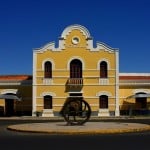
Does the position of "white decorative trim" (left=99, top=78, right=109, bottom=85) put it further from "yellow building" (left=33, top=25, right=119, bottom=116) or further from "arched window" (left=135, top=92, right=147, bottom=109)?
"arched window" (left=135, top=92, right=147, bottom=109)

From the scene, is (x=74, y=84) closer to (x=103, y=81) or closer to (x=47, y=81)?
(x=47, y=81)

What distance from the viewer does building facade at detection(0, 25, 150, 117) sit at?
45.7 metres

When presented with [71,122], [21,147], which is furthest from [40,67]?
[21,147]

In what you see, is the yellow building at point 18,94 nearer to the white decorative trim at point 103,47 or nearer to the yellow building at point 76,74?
the yellow building at point 76,74

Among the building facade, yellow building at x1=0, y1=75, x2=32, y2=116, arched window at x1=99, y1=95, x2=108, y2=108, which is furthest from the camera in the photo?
yellow building at x1=0, y1=75, x2=32, y2=116

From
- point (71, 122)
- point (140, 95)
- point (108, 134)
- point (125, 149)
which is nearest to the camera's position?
point (125, 149)

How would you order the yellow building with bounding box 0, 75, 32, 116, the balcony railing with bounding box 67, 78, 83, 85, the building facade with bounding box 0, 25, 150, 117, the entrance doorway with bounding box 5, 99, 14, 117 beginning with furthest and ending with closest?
the entrance doorway with bounding box 5, 99, 14, 117, the yellow building with bounding box 0, 75, 32, 116, the building facade with bounding box 0, 25, 150, 117, the balcony railing with bounding box 67, 78, 83, 85

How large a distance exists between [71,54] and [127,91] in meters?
7.35

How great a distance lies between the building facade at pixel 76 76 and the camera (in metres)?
45.7

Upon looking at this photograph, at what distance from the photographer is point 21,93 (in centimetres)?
4819

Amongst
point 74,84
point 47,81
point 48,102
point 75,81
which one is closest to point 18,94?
point 48,102

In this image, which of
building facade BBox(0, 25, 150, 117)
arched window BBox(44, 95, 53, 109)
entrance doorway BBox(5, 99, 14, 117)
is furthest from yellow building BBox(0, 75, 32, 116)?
arched window BBox(44, 95, 53, 109)

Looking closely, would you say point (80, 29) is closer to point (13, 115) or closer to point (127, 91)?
point (127, 91)

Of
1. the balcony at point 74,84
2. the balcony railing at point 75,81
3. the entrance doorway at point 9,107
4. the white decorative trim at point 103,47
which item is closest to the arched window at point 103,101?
the balcony at point 74,84
